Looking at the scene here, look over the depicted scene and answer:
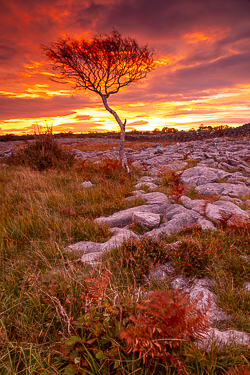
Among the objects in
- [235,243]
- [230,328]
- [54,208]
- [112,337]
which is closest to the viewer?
[112,337]

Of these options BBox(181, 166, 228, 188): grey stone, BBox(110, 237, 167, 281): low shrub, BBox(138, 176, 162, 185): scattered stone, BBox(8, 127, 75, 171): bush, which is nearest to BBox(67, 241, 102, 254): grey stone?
BBox(110, 237, 167, 281): low shrub

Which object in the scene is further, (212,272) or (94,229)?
(94,229)

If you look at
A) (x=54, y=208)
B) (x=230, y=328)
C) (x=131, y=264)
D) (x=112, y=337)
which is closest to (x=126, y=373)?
(x=112, y=337)

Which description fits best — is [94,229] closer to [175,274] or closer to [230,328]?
[175,274]

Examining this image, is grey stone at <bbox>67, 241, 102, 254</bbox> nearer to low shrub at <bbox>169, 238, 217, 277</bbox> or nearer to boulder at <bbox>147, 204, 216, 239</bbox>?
boulder at <bbox>147, 204, 216, 239</bbox>

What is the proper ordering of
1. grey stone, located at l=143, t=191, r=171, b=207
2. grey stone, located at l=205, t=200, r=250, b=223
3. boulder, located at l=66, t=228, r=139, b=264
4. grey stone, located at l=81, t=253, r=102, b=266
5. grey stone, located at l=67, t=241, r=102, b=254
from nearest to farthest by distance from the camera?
1. grey stone, located at l=81, t=253, r=102, b=266
2. boulder, located at l=66, t=228, r=139, b=264
3. grey stone, located at l=67, t=241, r=102, b=254
4. grey stone, located at l=205, t=200, r=250, b=223
5. grey stone, located at l=143, t=191, r=171, b=207

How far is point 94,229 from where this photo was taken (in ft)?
12.6

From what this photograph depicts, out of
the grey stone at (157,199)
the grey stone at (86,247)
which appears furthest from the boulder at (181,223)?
the grey stone at (86,247)

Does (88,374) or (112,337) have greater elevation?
(112,337)

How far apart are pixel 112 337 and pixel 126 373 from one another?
232 millimetres

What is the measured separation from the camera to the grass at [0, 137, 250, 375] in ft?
4.69

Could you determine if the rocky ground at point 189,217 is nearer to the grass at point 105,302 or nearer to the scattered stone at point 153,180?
the scattered stone at point 153,180

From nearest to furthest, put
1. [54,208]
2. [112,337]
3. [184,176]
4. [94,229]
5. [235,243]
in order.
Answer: [112,337] < [235,243] < [94,229] < [54,208] < [184,176]

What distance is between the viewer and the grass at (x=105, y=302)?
4.69 ft
